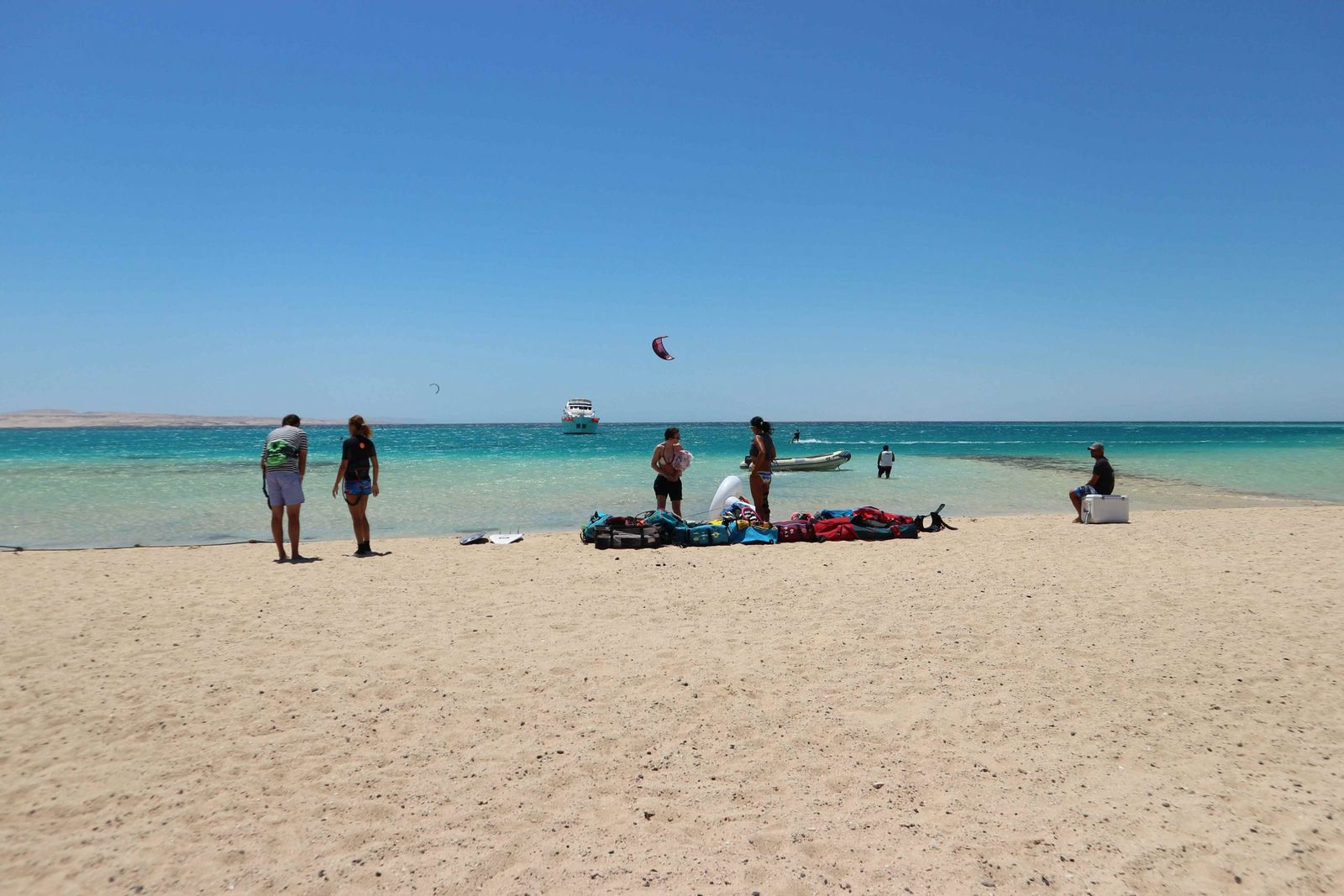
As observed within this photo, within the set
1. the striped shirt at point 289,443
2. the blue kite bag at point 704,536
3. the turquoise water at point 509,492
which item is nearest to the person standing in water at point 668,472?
the blue kite bag at point 704,536

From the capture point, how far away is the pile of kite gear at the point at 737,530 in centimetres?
932

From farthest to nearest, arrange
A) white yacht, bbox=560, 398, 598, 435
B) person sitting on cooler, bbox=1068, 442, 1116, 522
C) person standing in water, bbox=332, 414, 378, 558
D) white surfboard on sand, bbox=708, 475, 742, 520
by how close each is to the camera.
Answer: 1. white yacht, bbox=560, 398, 598, 435
2. person sitting on cooler, bbox=1068, 442, 1116, 522
3. white surfboard on sand, bbox=708, 475, 742, 520
4. person standing in water, bbox=332, 414, 378, 558

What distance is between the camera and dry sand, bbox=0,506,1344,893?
9.46 feet

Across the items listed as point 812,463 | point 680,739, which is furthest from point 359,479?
point 812,463

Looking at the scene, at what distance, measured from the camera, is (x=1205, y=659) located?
4.88m

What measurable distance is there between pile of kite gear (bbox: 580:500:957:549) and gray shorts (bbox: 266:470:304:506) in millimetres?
3650

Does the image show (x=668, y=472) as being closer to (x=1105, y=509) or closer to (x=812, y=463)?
(x=1105, y=509)

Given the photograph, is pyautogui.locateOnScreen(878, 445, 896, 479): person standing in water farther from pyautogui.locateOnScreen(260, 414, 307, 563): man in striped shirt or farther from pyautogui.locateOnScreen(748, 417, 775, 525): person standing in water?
pyautogui.locateOnScreen(260, 414, 307, 563): man in striped shirt

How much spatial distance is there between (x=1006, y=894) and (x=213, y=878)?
3092 millimetres

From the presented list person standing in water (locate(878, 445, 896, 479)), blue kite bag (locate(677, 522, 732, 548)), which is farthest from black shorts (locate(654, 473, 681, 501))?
person standing in water (locate(878, 445, 896, 479))

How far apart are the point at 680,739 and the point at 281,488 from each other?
688cm

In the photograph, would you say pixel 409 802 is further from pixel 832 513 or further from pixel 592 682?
pixel 832 513

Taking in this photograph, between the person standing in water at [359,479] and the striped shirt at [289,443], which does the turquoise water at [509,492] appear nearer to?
the person standing in water at [359,479]

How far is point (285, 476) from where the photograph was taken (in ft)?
28.4
